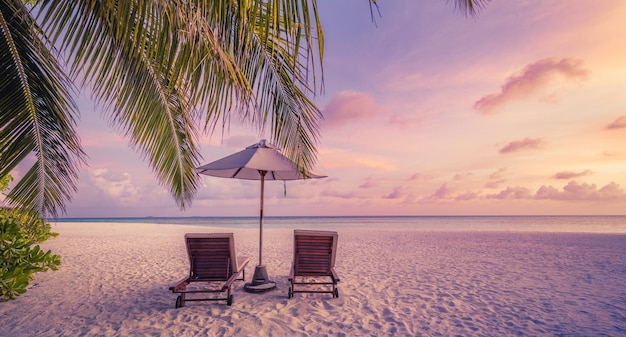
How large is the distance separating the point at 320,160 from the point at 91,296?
4.02m

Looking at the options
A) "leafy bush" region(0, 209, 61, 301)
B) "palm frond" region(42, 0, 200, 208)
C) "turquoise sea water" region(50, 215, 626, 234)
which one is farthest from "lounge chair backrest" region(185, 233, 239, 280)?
"turquoise sea water" region(50, 215, 626, 234)

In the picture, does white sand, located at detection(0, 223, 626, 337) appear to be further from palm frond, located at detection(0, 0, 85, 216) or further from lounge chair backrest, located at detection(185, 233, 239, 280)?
palm frond, located at detection(0, 0, 85, 216)

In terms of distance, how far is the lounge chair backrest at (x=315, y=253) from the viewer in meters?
4.79

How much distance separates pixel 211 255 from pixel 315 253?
4.53ft

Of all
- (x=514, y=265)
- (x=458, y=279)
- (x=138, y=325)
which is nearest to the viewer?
(x=138, y=325)

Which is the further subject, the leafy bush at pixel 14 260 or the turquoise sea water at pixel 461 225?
the turquoise sea water at pixel 461 225

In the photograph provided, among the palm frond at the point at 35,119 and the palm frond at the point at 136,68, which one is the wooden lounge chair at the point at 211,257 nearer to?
the palm frond at the point at 136,68

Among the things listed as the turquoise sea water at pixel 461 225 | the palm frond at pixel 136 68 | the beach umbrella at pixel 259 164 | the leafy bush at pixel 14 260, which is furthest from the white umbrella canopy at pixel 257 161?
the turquoise sea water at pixel 461 225

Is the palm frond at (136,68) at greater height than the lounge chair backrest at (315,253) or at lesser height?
greater

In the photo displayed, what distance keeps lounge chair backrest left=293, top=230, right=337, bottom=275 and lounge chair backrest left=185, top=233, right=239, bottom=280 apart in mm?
879

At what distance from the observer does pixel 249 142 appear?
17.3ft

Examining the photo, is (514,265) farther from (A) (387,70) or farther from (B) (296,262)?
(A) (387,70)

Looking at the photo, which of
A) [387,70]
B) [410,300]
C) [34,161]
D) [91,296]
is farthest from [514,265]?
[34,161]

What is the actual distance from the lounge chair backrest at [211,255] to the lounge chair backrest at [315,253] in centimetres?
88
